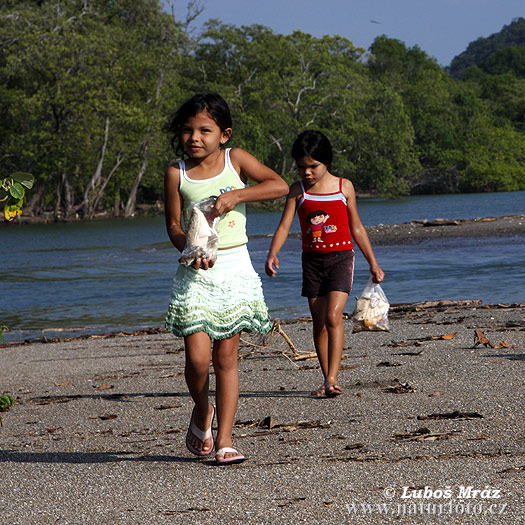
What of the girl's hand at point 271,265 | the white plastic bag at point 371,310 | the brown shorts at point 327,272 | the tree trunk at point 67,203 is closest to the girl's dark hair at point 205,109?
the girl's hand at point 271,265

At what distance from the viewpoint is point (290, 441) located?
4.68 metres

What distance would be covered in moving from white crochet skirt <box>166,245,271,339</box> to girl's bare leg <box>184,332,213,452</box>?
0.20ft

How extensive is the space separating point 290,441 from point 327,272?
1823 mm

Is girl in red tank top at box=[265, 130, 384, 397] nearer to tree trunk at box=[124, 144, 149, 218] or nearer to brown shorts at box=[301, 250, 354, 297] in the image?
brown shorts at box=[301, 250, 354, 297]

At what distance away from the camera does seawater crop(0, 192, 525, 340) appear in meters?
14.9

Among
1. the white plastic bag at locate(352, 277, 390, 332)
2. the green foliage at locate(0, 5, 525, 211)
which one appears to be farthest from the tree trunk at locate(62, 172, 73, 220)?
the white plastic bag at locate(352, 277, 390, 332)

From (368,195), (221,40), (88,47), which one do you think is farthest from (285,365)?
(368,195)

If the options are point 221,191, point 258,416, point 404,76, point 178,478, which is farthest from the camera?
point 404,76

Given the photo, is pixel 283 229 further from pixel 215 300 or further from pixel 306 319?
pixel 306 319

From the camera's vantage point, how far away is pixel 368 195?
297 ft

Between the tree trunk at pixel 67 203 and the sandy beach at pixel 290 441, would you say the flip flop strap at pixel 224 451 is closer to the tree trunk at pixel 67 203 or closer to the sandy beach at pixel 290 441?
the sandy beach at pixel 290 441

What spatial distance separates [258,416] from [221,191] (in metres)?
1.80

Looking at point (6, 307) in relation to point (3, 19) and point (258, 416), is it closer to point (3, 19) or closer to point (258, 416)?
point (258, 416)

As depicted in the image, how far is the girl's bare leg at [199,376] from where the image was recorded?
425 centimetres
